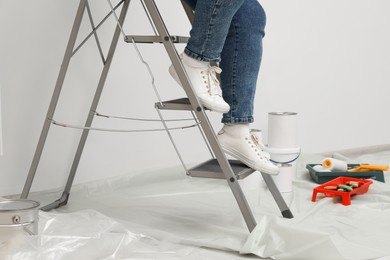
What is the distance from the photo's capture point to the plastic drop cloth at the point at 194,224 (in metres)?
1.55

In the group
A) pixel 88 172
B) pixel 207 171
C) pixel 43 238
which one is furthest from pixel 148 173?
pixel 43 238

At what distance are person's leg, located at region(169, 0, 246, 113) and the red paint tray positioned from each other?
2.26 feet

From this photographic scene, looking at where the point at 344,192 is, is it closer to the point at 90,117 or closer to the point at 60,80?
the point at 90,117

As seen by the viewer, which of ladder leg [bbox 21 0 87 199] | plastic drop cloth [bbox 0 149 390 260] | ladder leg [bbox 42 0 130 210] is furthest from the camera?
ladder leg [bbox 42 0 130 210]

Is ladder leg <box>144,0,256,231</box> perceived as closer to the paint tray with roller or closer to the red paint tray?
the red paint tray

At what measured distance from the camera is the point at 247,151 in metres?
1.74

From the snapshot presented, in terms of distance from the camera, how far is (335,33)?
10.4 feet

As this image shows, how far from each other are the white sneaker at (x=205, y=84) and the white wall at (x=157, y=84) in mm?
646

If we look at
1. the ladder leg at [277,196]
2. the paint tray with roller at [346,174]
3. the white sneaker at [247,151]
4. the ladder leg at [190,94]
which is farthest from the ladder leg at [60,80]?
the paint tray with roller at [346,174]

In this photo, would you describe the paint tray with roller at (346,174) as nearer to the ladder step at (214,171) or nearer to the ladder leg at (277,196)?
the ladder leg at (277,196)

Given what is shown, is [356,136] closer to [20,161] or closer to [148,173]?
[148,173]

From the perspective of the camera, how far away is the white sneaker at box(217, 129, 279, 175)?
5.71 feet

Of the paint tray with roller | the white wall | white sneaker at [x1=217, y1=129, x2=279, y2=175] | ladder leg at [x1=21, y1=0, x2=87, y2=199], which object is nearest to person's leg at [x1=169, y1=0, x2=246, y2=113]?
white sneaker at [x1=217, y1=129, x2=279, y2=175]

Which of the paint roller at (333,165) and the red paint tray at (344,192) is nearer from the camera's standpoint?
the red paint tray at (344,192)
